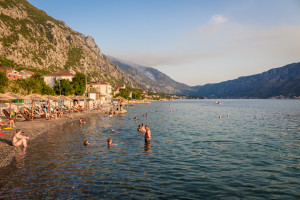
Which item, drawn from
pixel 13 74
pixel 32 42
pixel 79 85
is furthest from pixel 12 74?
pixel 32 42

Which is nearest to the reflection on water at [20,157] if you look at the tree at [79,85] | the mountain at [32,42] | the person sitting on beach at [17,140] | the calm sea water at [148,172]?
the calm sea water at [148,172]

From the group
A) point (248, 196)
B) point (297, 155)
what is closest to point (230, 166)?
point (248, 196)

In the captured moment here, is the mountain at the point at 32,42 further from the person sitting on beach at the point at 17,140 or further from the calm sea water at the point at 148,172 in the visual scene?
the calm sea water at the point at 148,172

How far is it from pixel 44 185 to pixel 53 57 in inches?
6297

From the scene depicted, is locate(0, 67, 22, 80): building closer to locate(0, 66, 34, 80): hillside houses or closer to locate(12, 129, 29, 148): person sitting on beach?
locate(0, 66, 34, 80): hillside houses

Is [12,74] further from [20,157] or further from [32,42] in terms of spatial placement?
[20,157]

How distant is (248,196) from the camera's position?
8.86m

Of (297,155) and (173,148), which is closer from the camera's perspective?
(297,155)

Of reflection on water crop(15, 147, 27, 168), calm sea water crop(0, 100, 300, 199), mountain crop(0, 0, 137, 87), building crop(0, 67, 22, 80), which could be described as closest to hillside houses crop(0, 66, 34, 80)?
building crop(0, 67, 22, 80)

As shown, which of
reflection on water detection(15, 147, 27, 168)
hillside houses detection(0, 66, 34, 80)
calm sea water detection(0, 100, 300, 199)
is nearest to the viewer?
calm sea water detection(0, 100, 300, 199)

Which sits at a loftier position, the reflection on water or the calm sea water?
the reflection on water

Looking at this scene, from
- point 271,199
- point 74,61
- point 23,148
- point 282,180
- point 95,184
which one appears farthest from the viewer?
point 74,61

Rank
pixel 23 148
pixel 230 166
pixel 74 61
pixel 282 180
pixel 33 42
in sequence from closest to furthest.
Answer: pixel 282 180
pixel 230 166
pixel 23 148
pixel 33 42
pixel 74 61

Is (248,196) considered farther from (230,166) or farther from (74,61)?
(74,61)
